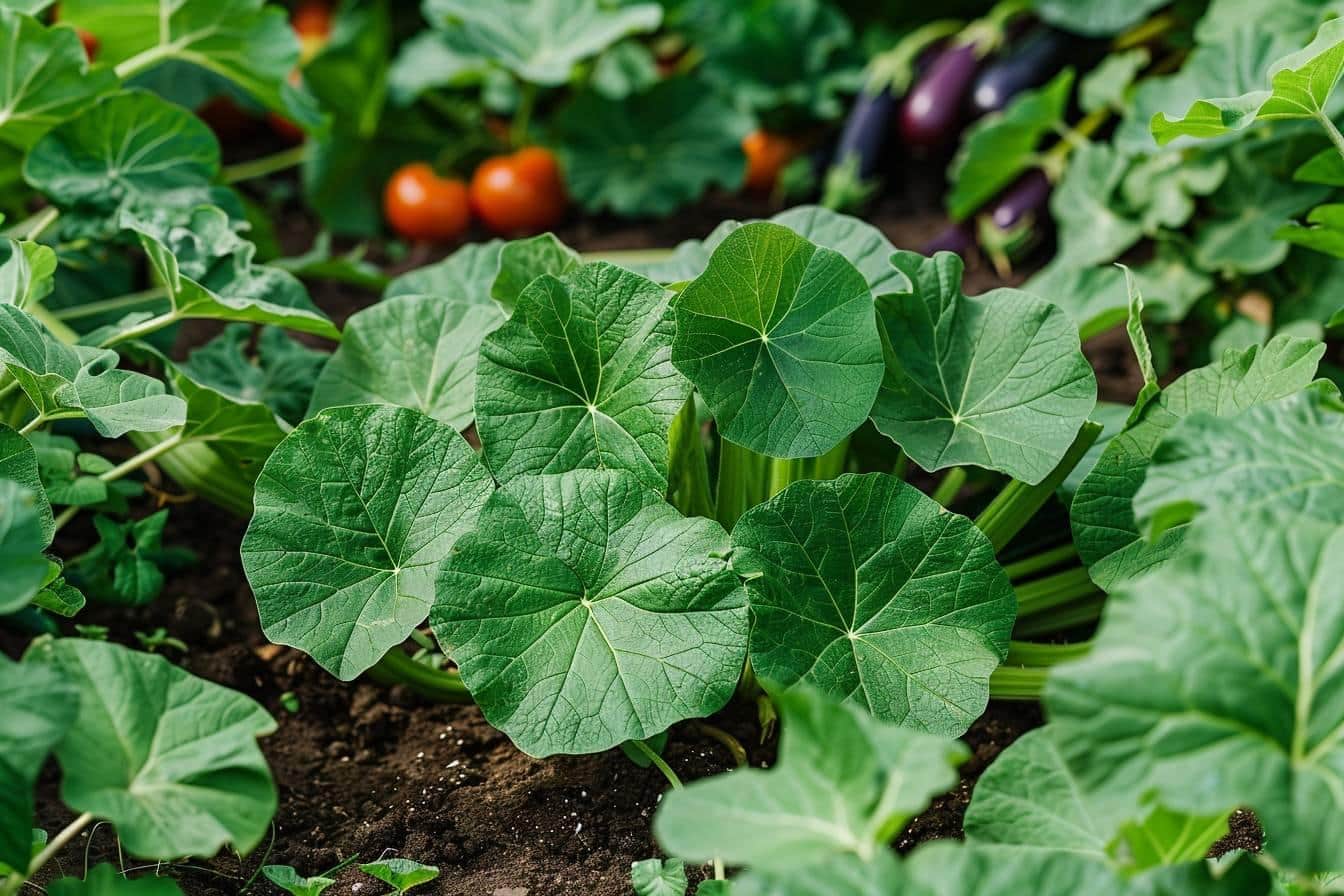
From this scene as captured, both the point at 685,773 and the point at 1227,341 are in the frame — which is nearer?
the point at 685,773

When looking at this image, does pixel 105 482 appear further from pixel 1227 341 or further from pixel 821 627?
pixel 1227 341

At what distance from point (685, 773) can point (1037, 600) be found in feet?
1.30

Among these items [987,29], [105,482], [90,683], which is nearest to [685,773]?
[90,683]

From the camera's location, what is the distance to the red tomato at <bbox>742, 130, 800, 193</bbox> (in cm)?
233

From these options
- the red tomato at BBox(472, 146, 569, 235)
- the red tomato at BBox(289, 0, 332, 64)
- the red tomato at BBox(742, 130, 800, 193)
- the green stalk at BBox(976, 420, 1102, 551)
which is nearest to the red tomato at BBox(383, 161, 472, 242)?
the red tomato at BBox(472, 146, 569, 235)

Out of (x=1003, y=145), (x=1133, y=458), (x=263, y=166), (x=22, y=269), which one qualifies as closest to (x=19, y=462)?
(x=22, y=269)

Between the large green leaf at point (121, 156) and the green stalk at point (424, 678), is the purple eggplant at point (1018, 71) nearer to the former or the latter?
the large green leaf at point (121, 156)

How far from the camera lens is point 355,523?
1.13m

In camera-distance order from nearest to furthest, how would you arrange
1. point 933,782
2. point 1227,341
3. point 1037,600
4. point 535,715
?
point 933,782, point 535,715, point 1037,600, point 1227,341

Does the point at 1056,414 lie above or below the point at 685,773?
above

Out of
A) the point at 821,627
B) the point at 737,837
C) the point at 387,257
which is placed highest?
the point at 737,837

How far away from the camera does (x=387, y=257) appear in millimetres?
2252

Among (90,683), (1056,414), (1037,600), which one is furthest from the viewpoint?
(1037,600)

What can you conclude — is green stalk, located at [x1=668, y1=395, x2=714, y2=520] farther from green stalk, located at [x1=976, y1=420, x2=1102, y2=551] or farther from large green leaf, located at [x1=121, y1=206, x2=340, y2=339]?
large green leaf, located at [x1=121, y1=206, x2=340, y2=339]
